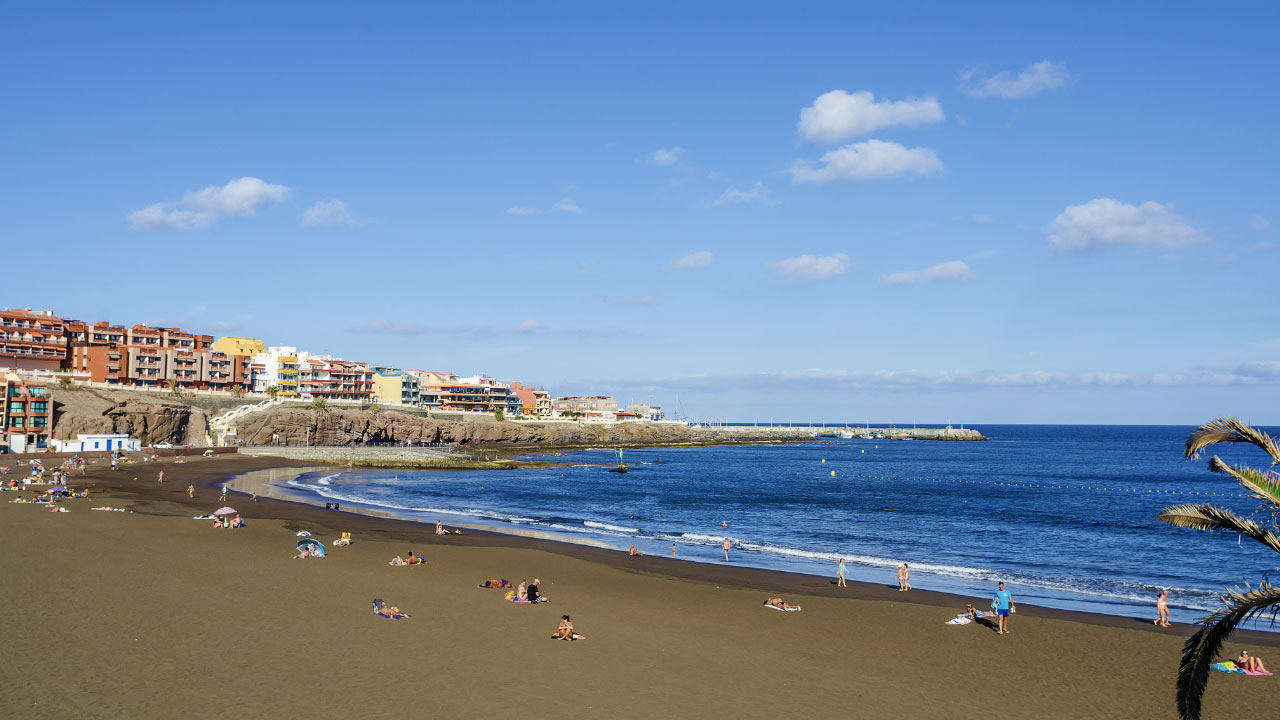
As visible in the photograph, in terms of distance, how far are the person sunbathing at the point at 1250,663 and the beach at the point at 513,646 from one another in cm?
58

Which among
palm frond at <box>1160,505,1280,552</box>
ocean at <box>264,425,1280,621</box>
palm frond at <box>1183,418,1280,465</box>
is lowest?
ocean at <box>264,425,1280,621</box>

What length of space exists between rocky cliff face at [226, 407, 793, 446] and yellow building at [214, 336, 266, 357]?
148ft

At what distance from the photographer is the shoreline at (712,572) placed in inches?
1034

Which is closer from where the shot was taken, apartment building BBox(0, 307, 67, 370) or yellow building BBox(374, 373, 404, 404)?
apartment building BBox(0, 307, 67, 370)

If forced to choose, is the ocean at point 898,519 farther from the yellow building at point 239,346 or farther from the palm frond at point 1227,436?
the yellow building at point 239,346

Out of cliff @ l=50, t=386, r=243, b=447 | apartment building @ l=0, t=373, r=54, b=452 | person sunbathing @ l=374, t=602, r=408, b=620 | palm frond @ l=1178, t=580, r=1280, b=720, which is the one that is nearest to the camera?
palm frond @ l=1178, t=580, r=1280, b=720

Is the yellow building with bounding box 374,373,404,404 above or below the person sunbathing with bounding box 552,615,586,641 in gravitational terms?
Answer: above

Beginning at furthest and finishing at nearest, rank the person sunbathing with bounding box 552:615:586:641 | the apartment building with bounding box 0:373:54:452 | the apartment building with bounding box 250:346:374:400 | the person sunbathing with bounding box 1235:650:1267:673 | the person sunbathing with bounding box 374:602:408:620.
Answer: the apartment building with bounding box 250:346:374:400 < the apartment building with bounding box 0:373:54:452 < the person sunbathing with bounding box 374:602:408:620 < the person sunbathing with bounding box 552:615:586:641 < the person sunbathing with bounding box 1235:650:1267:673

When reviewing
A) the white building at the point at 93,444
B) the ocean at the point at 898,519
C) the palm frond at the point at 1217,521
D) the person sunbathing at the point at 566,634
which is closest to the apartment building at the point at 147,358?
the white building at the point at 93,444

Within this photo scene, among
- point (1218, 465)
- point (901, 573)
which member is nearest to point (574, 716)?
point (1218, 465)

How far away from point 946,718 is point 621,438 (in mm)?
176149

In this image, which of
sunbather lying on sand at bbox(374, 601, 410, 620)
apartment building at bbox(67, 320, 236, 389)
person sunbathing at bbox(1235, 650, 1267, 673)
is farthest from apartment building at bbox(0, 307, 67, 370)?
person sunbathing at bbox(1235, 650, 1267, 673)

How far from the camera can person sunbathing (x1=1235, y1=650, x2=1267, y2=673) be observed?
63.8 ft

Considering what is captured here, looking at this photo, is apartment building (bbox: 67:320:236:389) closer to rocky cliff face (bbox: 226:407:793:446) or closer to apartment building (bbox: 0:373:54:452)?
rocky cliff face (bbox: 226:407:793:446)
